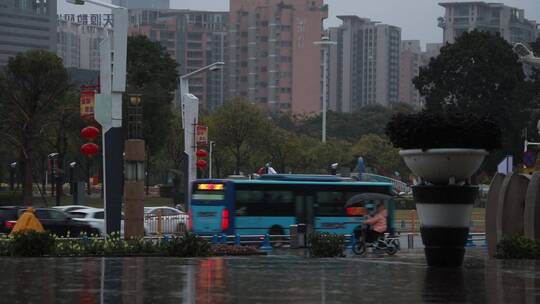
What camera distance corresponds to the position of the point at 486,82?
7756 centimetres

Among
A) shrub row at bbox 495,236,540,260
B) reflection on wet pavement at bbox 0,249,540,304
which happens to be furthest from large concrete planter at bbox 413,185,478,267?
shrub row at bbox 495,236,540,260

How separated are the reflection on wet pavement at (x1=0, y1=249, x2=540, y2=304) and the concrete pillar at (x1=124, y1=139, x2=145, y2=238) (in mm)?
9698

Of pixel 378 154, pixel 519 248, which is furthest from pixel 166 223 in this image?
pixel 378 154

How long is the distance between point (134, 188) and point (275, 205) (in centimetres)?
736

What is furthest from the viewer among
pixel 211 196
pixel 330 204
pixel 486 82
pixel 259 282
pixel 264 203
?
pixel 486 82

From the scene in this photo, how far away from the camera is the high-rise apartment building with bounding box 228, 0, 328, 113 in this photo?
169250mm

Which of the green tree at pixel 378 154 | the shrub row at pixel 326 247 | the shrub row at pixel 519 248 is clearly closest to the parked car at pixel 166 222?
the shrub row at pixel 326 247

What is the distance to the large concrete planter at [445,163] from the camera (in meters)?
17.6

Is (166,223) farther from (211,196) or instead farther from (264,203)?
(264,203)

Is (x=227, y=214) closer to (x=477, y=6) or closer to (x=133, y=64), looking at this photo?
(x=133, y=64)

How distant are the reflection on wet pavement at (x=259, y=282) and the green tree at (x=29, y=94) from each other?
134 ft

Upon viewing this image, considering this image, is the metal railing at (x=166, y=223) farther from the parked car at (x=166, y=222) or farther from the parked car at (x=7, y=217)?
the parked car at (x=7, y=217)

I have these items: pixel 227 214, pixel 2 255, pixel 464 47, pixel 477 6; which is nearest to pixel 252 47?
pixel 477 6

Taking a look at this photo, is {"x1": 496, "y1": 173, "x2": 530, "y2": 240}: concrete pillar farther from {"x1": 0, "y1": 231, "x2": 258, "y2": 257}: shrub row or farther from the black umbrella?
the black umbrella
